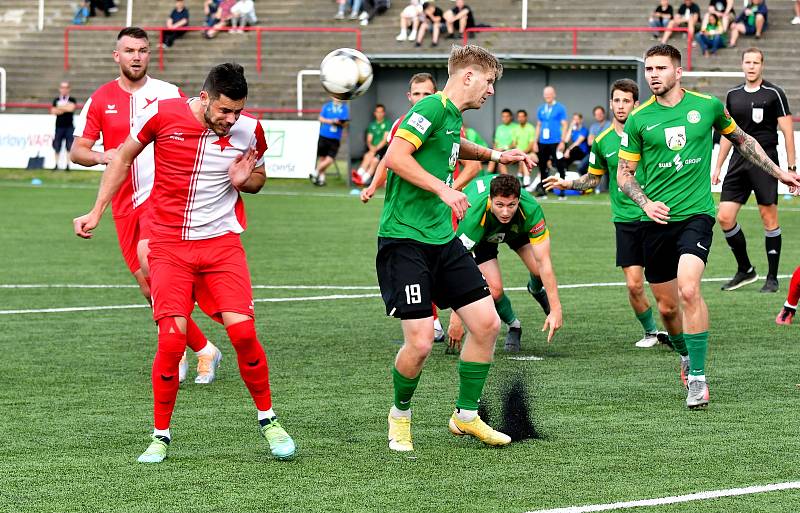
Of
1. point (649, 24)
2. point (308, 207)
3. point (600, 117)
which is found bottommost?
point (308, 207)

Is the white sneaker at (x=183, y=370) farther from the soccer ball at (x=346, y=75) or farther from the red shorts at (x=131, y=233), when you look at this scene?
the soccer ball at (x=346, y=75)

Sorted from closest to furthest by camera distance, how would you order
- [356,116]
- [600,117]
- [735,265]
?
[735,265], [600,117], [356,116]

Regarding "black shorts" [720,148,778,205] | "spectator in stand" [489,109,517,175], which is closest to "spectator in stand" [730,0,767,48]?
"spectator in stand" [489,109,517,175]

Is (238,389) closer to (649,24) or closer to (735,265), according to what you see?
(735,265)

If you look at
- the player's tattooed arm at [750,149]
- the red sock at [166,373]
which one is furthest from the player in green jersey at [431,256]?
the player's tattooed arm at [750,149]

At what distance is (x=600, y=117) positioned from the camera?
1122 inches

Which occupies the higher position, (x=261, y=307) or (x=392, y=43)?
(x=392, y=43)

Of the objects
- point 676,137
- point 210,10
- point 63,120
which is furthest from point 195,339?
point 210,10

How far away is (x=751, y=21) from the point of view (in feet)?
107

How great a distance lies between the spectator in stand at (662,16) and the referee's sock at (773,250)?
63.5 ft

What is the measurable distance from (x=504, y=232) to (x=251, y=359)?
11.9 feet

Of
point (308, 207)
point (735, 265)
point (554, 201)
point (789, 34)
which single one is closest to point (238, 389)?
point (735, 265)

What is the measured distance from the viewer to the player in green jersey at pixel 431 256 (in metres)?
7.09

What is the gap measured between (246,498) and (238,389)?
294cm
